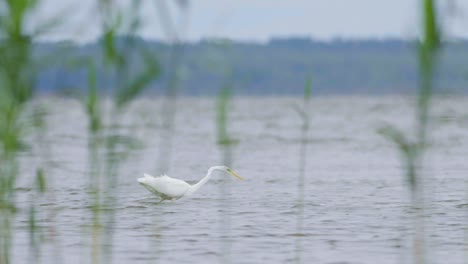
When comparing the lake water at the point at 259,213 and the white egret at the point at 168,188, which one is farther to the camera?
the white egret at the point at 168,188

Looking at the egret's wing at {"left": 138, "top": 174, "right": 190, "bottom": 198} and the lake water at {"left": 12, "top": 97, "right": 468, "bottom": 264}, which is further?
the egret's wing at {"left": 138, "top": 174, "right": 190, "bottom": 198}

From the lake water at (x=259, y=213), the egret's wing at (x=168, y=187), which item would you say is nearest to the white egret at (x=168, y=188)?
the egret's wing at (x=168, y=187)

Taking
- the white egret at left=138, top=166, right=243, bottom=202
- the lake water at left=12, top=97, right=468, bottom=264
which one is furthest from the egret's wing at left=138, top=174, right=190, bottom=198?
the lake water at left=12, top=97, right=468, bottom=264

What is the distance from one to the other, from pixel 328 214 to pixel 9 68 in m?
8.31

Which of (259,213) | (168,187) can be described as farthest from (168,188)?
(259,213)

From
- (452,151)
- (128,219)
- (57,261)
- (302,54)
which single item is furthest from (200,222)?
(302,54)

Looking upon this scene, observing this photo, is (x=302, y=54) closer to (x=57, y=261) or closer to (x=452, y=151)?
(x=452, y=151)

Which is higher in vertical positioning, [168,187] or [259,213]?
[168,187]

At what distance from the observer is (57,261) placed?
9656 mm

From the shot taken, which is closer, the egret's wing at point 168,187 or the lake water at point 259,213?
the lake water at point 259,213

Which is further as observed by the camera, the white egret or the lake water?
the white egret

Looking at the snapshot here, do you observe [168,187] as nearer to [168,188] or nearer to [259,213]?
[168,188]

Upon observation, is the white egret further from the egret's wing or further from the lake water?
the lake water

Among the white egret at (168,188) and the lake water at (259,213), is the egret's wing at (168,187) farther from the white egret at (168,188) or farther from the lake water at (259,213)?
the lake water at (259,213)
